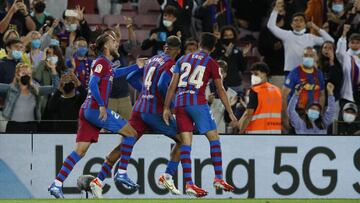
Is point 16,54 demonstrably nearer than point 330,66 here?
Yes

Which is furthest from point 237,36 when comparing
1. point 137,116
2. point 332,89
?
point 137,116

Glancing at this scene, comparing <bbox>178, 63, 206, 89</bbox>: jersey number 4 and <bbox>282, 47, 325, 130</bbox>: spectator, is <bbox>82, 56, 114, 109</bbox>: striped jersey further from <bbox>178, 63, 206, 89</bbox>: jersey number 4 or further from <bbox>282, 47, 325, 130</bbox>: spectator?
<bbox>282, 47, 325, 130</bbox>: spectator

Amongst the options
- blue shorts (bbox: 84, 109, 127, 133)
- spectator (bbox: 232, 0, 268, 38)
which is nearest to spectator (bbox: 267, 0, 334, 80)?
spectator (bbox: 232, 0, 268, 38)

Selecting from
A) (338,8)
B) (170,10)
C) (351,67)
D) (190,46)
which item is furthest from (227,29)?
(338,8)

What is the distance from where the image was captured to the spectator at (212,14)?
2141 cm

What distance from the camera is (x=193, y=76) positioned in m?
16.1

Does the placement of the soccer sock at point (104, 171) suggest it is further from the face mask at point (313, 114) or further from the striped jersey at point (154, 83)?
the face mask at point (313, 114)

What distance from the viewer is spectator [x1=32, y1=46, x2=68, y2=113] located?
746 inches

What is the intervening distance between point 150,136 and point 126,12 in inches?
187

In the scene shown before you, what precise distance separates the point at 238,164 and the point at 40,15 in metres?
4.40

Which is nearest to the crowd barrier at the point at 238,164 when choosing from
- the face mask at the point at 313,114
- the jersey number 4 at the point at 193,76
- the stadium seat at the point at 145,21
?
the face mask at the point at 313,114

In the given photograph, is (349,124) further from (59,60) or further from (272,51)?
(59,60)

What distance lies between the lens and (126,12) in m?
22.4

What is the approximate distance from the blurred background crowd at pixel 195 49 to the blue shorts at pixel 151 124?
119cm
